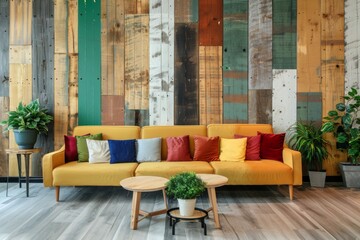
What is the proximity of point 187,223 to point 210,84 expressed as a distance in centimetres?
252

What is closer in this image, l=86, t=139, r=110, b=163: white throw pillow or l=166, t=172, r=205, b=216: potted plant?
l=166, t=172, r=205, b=216: potted plant

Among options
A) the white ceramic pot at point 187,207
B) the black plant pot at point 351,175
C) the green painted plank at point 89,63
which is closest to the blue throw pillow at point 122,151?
the green painted plank at point 89,63

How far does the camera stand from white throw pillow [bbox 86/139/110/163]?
4.46 meters

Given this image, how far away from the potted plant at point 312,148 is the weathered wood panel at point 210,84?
124cm

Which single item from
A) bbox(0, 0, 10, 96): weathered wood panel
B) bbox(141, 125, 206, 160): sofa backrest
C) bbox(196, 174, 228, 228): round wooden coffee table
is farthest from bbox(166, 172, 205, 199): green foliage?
bbox(0, 0, 10, 96): weathered wood panel

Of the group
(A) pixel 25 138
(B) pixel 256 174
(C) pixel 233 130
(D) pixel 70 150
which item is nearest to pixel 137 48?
(D) pixel 70 150

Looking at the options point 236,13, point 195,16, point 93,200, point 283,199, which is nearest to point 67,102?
point 93,200

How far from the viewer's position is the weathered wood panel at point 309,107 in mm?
5195

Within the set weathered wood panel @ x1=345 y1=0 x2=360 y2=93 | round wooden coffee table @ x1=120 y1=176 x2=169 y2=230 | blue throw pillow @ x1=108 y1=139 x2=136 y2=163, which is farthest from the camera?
weathered wood panel @ x1=345 y1=0 x2=360 y2=93

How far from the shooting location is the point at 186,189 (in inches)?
120

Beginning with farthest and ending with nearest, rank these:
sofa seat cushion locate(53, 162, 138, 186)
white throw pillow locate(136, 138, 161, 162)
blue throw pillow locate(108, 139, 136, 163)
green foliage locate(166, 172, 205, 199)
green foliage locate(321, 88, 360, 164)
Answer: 1. green foliage locate(321, 88, 360, 164)
2. white throw pillow locate(136, 138, 161, 162)
3. blue throw pillow locate(108, 139, 136, 163)
4. sofa seat cushion locate(53, 162, 138, 186)
5. green foliage locate(166, 172, 205, 199)

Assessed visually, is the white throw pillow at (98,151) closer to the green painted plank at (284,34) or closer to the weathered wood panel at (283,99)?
the weathered wood panel at (283,99)

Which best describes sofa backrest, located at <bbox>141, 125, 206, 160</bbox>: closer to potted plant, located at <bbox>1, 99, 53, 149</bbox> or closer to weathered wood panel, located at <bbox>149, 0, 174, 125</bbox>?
weathered wood panel, located at <bbox>149, 0, 174, 125</bbox>

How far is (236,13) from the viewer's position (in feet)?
17.0
